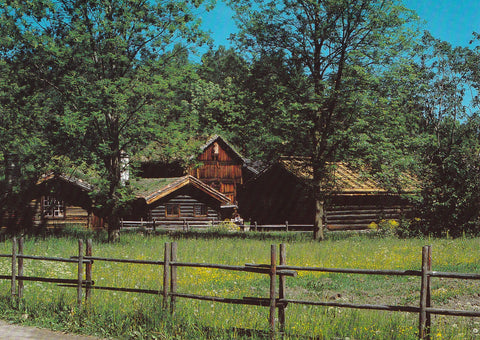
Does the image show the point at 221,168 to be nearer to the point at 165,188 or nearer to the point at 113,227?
the point at 165,188

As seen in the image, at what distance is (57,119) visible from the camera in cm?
2531

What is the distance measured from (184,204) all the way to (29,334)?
116 feet

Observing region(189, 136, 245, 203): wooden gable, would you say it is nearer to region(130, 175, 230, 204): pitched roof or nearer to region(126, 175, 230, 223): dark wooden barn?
region(126, 175, 230, 223): dark wooden barn

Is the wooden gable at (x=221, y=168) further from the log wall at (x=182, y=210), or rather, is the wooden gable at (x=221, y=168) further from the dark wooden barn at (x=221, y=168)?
the log wall at (x=182, y=210)

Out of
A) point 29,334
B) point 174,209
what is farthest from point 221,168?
point 29,334

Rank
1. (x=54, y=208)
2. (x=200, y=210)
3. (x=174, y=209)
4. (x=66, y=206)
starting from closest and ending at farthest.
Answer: (x=66, y=206)
(x=54, y=208)
(x=174, y=209)
(x=200, y=210)

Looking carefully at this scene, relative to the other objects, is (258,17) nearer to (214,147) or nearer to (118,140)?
(118,140)

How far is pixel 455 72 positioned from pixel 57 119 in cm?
3997

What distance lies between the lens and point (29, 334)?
33.3 feet

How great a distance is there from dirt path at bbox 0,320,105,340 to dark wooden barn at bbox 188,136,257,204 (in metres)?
47.4

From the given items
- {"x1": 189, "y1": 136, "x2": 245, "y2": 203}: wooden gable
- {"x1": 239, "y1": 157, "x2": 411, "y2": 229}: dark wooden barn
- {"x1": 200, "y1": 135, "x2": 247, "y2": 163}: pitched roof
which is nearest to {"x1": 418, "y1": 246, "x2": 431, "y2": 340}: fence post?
{"x1": 239, "y1": 157, "x2": 411, "y2": 229}: dark wooden barn

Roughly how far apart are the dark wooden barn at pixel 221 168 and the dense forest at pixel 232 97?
2818cm

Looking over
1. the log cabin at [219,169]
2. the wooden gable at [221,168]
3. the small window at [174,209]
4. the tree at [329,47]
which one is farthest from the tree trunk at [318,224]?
the wooden gable at [221,168]

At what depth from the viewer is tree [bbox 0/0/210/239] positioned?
24.9 metres
